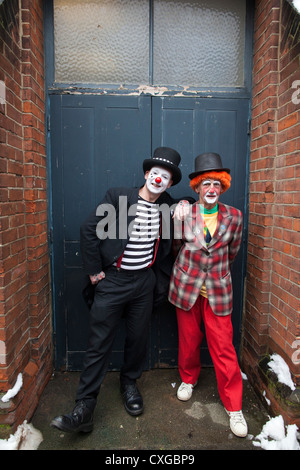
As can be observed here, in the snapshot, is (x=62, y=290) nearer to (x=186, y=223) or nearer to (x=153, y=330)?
(x=153, y=330)

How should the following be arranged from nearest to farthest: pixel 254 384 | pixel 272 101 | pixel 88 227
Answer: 1. pixel 88 227
2. pixel 272 101
3. pixel 254 384

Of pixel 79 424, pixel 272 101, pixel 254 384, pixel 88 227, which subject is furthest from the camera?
pixel 254 384

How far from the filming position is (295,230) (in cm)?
240

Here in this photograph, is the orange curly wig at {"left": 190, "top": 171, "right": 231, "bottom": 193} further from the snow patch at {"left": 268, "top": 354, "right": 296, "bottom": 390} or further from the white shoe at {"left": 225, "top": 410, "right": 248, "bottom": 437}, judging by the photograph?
the white shoe at {"left": 225, "top": 410, "right": 248, "bottom": 437}

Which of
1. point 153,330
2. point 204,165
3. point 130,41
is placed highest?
point 130,41

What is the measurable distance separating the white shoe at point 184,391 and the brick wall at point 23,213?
1249mm

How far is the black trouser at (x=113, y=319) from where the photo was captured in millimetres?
2492

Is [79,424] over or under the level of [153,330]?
under

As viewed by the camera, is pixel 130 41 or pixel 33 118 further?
pixel 130 41

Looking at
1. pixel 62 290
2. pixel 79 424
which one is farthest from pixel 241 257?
pixel 79 424

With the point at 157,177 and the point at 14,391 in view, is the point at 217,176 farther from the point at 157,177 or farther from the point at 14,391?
the point at 14,391

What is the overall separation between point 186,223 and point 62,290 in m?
1.43

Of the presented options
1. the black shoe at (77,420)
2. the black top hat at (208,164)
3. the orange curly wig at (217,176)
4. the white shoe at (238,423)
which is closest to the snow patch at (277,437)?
the white shoe at (238,423)

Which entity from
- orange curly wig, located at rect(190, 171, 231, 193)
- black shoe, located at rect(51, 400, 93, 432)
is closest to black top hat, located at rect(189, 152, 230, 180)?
orange curly wig, located at rect(190, 171, 231, 193)
